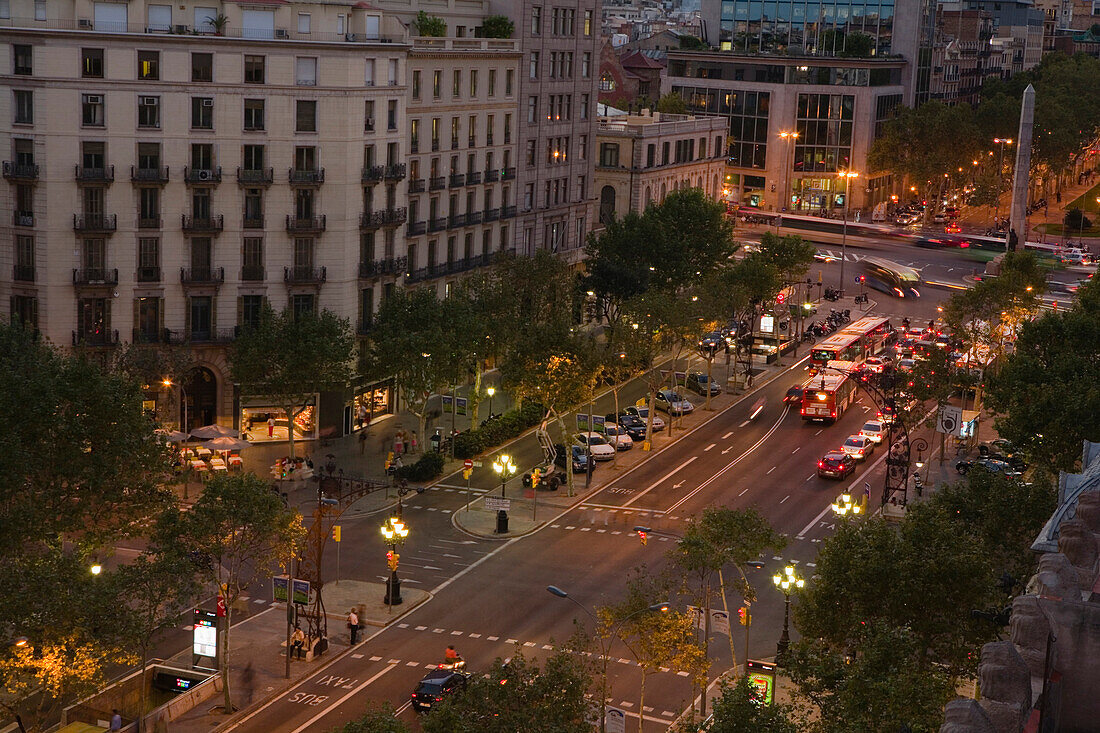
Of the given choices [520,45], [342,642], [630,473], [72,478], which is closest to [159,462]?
[72,478]

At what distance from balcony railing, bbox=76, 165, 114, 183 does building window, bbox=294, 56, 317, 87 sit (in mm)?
13245

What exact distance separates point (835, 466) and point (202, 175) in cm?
4408

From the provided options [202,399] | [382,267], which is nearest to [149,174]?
[202,399]

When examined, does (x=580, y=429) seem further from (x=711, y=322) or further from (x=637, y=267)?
(x=637, y=267)

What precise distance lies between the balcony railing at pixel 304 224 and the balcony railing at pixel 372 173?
443cm

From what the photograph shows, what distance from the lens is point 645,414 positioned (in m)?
110


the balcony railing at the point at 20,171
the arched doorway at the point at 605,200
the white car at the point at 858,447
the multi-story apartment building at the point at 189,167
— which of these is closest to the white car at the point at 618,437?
the white car at the point at 858,447

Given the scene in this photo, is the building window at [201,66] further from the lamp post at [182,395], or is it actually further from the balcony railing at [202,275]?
the lamp post at [182,395]

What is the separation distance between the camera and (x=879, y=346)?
137 meters

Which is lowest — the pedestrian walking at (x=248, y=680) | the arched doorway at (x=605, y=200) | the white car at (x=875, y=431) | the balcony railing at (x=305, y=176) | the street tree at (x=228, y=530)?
the pedestrian walking at (x=248, y=680)

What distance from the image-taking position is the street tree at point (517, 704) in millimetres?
43438

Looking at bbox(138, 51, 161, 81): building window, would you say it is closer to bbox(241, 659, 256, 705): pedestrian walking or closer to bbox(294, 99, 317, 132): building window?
bbox(294, 99, 317, 132): building window

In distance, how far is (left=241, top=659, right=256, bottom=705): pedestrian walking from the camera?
64.3 meters

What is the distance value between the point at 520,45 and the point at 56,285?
48944 millimetres
